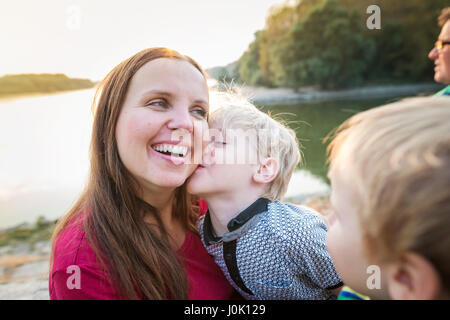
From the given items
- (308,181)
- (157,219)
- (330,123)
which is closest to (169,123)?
(157,219)

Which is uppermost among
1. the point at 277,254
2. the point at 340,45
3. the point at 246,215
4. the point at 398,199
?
the point at 340,45

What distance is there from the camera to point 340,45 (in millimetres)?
19234

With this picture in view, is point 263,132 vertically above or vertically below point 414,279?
above

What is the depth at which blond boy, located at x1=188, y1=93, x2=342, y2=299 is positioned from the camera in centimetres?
129

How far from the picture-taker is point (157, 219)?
4.76 ft

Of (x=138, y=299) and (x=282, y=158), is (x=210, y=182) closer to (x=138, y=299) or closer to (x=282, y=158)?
(x=282, y=158)

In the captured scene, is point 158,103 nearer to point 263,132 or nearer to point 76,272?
point 263,132

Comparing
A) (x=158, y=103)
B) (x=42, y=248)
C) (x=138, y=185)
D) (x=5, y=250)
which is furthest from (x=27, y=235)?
(x=158, y=103)

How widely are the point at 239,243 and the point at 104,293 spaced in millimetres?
579

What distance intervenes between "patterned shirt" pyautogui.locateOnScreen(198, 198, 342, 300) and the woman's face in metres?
0.39

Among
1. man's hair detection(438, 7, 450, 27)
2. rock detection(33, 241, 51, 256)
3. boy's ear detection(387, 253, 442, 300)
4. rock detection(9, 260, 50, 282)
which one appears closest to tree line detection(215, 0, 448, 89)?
man's hair detection(438, 7, 450, 27)

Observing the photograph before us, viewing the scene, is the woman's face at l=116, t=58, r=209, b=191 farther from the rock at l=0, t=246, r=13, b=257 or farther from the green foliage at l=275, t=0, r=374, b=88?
the green foliage at l=275, t=0, r=374, b=88

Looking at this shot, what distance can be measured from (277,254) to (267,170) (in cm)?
48

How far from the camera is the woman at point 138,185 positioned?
111 centimetres
